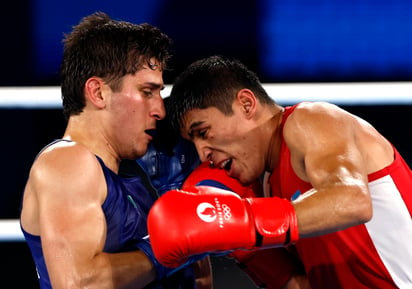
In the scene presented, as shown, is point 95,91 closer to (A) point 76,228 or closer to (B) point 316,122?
(A) point 76,228

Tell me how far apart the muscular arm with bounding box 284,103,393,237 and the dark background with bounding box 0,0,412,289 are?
3.12 feet

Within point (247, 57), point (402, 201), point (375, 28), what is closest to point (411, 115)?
point (375, 28)

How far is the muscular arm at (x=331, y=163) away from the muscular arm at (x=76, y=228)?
566mm

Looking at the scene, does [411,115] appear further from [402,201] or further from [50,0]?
[50,0]

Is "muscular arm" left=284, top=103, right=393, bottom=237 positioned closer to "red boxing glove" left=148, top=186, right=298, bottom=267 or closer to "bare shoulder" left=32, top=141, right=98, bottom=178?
"red boxing glove" left=148, top=186, right=298, bottom=267

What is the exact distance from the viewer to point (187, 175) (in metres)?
2.82

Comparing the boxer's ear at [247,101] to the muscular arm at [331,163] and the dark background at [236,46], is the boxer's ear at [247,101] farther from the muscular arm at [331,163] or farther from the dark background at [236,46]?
the dark background at [236,46]

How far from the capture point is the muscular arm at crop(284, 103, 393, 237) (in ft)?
6.63

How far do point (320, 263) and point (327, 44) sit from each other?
123 centimetres

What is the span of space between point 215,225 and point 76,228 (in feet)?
1.45

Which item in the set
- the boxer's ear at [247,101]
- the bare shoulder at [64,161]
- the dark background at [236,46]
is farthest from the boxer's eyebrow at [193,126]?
the dark background at [236,46]

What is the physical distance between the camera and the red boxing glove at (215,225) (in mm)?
1965

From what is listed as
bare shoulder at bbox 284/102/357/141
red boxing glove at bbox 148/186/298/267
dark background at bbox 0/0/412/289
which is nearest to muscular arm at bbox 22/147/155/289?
red boxing glove at bbox 148/186/298/267

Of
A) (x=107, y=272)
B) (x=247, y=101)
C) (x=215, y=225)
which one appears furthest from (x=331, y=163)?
(x=107, y=272)
